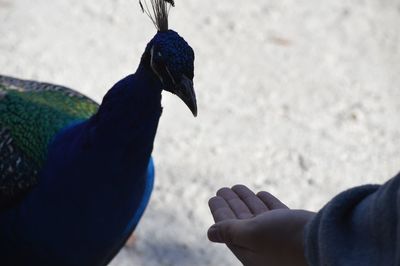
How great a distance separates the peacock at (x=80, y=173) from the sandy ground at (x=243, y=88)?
0.44 metres

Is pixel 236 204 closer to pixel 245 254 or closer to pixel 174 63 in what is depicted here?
pixel 245 254

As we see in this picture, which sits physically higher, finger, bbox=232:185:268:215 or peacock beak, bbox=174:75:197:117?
peacock beak, bbox=174:75:197:117

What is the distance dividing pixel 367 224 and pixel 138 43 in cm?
186

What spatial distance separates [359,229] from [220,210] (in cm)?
33

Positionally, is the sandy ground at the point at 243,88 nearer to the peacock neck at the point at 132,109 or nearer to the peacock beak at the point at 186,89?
the peacock neck at the point at 132,109

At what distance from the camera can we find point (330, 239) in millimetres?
789

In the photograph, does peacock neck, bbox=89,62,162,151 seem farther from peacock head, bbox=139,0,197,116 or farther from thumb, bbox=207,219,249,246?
thumb, bbox=207,219,249,246

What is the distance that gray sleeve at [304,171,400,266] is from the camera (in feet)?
2.43

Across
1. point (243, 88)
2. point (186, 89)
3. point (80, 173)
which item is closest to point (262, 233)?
point (186, 89)

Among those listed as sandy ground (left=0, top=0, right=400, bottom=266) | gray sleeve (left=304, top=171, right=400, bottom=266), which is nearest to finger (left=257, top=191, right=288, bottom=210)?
gray sleeve (left=304, top=171, right=400, bottom=266)

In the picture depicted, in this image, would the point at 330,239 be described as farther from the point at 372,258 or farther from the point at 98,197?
the point at 98,197

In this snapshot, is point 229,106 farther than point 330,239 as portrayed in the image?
Yes

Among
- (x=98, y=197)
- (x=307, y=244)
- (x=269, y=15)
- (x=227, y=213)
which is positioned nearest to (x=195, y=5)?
(x=269, y=15)

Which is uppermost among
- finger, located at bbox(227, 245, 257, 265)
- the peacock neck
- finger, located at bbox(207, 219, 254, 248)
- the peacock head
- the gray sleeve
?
the peacock head
